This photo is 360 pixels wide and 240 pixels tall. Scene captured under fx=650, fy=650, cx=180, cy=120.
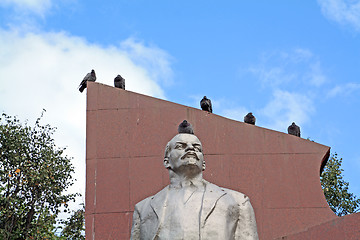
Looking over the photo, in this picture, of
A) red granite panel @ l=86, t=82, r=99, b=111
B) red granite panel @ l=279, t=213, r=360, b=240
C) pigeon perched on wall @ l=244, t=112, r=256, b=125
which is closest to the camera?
red granite panel @ l=279, t=213, r=360, b=240

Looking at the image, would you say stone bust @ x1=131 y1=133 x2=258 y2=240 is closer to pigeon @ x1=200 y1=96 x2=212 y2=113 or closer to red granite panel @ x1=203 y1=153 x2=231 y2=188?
red granite panel @ x1=203 y1=153 x2=231 y2=188

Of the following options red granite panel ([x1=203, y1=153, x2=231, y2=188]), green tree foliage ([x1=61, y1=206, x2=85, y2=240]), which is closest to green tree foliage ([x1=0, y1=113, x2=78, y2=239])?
green tree foliage ([x1=61, y1=206, x2=85, y2=240])

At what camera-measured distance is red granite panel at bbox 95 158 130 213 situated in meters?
12.9

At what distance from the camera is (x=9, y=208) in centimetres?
1969

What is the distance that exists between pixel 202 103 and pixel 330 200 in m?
11.2

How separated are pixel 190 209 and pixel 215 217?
0.74 ft

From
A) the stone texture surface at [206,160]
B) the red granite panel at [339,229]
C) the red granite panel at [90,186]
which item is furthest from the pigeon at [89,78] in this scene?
the red granite panel at [339,229]

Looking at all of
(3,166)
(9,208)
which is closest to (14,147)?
(3,166)

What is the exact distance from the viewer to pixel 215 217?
5477 millimetres

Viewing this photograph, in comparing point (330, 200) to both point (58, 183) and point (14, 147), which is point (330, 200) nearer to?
point (58, 183)

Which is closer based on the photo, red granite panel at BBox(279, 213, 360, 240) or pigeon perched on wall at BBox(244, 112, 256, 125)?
red granite panel at BBox(279, 213, 360, 240)

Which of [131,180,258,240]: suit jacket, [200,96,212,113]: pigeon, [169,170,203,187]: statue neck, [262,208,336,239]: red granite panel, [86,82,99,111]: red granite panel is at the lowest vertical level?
[131,180,258,240]: suit jacket

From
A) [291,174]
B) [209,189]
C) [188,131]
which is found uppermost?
[291,174]

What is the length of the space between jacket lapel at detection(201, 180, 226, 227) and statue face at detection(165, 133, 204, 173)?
22cm
